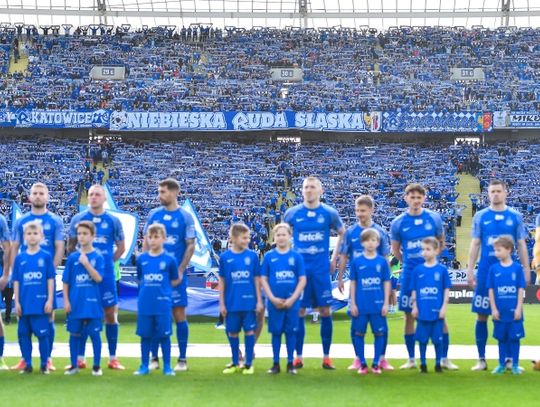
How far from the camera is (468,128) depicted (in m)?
41.1

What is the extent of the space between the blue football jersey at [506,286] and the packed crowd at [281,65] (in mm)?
31317

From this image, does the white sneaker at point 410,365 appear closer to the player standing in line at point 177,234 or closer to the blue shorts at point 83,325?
the player standing in line at point 177,234

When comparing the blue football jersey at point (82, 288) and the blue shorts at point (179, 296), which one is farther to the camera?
the blue shorts at point (179, 296)

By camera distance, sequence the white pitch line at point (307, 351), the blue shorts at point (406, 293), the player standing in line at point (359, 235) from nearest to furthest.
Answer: the blue shorts at point (406, 293)
the player standing in line at point (359, 235)
the white pitch line at point (307, 351)

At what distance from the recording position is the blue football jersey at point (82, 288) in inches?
405

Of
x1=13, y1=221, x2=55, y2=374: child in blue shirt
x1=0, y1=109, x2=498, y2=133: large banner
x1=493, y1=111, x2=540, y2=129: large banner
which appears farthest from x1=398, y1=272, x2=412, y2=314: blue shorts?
x1=493, y1=111, x2=540, y2=129: large banner

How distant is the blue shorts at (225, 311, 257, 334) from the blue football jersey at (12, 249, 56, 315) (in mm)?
1861

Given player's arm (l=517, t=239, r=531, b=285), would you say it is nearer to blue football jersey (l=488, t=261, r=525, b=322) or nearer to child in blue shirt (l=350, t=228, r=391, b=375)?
blue football jersey (l=488, t=261, r=525, b=322)

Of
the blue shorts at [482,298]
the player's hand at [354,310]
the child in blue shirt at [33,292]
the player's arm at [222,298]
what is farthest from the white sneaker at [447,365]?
the child in blue shirt at [33,292]

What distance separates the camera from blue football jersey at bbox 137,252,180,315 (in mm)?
10227

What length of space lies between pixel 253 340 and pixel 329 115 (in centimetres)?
3146

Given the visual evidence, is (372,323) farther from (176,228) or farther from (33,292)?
(33,292)

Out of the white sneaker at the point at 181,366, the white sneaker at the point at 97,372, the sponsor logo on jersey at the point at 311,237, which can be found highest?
the sponsor logo on jersey at the point at 311,237

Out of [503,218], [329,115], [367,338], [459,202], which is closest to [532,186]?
[459,202]
